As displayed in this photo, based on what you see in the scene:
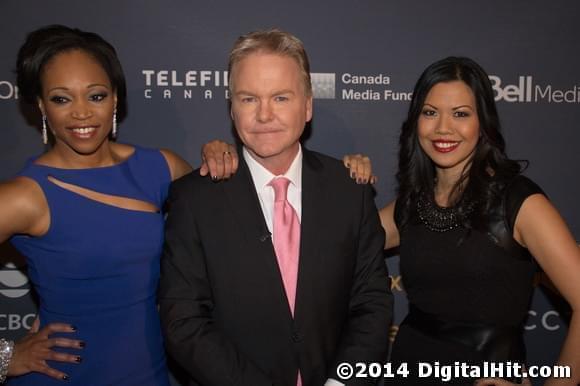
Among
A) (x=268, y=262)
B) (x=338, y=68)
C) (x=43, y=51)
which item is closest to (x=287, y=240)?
(x=268, y=262)

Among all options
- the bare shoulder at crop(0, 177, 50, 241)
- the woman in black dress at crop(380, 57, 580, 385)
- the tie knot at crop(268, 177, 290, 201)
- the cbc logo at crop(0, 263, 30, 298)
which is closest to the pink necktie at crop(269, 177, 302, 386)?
the tie knot at crop(268, 177, 290, 201)

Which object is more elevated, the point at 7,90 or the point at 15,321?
the point at 7,90

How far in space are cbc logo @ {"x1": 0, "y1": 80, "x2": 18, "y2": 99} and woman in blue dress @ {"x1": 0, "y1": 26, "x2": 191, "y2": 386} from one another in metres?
0.92

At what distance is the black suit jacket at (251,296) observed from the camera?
1.92 meters

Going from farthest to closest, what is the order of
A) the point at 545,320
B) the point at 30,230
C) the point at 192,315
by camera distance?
the point at 545,320
the point at 30,230
the point at 192,315

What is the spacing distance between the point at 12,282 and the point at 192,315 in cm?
172

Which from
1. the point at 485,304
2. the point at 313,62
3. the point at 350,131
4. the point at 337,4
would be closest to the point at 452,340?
the point at 485,304

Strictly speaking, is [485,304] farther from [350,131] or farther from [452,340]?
[350,131]

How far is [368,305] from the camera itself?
2.10m

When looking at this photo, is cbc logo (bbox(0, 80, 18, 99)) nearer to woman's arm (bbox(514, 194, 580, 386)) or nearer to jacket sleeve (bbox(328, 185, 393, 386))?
jacket sleeve (bbox(328, 185, 393, 386))

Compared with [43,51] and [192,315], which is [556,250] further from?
[43,51]

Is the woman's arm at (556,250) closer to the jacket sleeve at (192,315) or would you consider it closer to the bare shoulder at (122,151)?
the jacket sleeve at (192,315)

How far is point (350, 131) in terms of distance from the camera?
125 inches

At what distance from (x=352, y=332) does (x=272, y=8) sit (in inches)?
70.9
